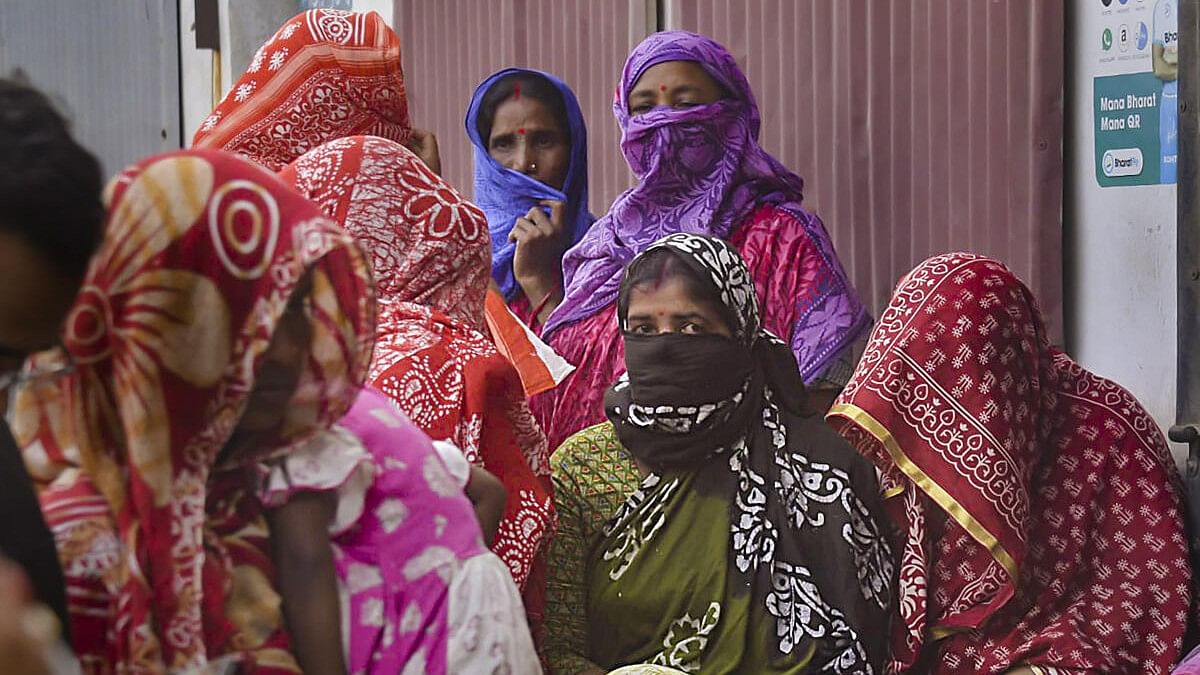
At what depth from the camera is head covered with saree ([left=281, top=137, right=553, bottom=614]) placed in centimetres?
265

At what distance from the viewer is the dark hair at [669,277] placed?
10.2ft

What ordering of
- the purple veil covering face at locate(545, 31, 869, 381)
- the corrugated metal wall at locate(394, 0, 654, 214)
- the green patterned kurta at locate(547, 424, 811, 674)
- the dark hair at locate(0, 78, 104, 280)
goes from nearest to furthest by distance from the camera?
1. the dark hair at locate(0, 78, 104, 280)
2. the green patterned kurta at locate(547, 424, 811, 674)
3. the purple veil covering face at locate(545, 31, 869, 381)
4. the corrugated metal wall at locate(394, 0, 654, 214)

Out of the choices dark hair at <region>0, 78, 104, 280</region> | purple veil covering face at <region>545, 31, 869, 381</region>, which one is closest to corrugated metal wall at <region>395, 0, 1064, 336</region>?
purple veil covering face at <region>545, 31, 869, 381</region>

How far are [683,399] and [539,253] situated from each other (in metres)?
1.49

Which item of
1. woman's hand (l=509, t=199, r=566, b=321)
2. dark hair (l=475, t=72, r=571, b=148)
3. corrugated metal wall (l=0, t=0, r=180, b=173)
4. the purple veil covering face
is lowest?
woman's hand (l=509, t=199, r=566, b=321)

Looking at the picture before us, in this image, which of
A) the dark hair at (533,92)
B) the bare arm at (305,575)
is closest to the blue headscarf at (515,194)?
the dark hair at (533,92)

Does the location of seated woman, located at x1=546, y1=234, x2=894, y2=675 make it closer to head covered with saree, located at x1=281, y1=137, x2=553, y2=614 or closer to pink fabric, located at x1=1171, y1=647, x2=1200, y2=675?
head covered with saree, located at x1=281, y1=137, x2=553, y2=614

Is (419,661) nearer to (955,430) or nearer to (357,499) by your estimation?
(357,499)

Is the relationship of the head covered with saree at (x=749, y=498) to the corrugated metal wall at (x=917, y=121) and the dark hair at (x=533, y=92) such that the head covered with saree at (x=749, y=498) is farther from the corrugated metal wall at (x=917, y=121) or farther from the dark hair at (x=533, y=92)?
the dark hair at (x=533, y=92)

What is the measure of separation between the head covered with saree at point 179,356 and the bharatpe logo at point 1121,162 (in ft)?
7.59

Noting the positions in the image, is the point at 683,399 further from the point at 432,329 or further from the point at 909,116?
the point at 909,116

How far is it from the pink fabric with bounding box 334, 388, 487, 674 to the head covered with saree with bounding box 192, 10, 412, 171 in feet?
6.99

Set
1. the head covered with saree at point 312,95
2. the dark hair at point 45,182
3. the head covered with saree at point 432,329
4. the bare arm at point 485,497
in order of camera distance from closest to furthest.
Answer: the dark hair at point 45,182 → the bare arm at point 485,497 → the head covered with saree at point 432,329 → the head covered with saree at point 312,95

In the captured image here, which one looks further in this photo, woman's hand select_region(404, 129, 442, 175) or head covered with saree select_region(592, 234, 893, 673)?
woman's hand select_region(404, 129, 442, 175)
